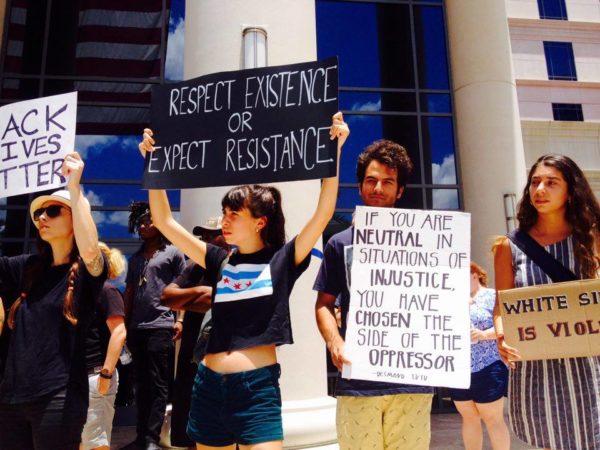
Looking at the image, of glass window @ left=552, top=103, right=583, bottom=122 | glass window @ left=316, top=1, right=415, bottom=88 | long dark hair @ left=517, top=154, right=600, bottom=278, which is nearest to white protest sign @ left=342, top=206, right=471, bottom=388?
long dark hair @ left=517, top=154, right=600, bottom=278

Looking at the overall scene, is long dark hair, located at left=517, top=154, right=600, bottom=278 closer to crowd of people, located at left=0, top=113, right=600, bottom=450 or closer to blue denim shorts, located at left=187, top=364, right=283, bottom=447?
crowd of people, located at left=0, top=113, right=600, bottom=450

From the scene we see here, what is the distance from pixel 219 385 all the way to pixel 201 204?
282 centimetres

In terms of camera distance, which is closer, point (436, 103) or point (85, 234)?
point (85, 234)

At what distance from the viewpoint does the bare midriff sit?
2.56 metres

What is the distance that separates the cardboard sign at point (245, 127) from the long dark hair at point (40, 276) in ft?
1.90

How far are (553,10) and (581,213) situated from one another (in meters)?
25.4

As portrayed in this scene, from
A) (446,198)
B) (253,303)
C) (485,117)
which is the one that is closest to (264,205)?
(253,303)

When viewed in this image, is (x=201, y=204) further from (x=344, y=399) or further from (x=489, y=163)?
(x=489, y=163)

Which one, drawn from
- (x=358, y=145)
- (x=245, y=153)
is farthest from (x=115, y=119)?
(x=245, y=153)

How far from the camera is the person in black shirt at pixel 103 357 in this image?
3602 mm

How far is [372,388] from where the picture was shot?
2.61m

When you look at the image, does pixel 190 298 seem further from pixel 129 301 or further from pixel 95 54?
pixel 95 54

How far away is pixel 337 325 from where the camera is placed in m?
2.90

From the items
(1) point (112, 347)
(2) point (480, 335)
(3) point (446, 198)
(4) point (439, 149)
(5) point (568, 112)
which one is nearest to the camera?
(1) point (112, 347)
